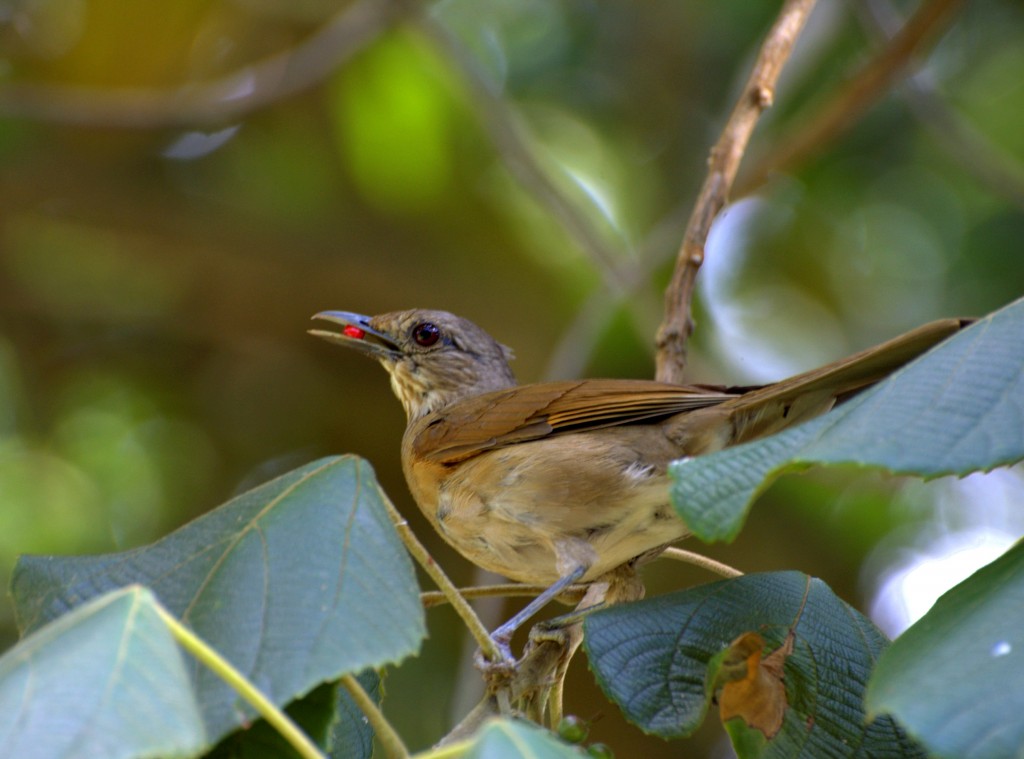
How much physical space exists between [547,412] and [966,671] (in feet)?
7.11

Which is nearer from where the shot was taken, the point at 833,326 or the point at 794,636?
the point at 794,636

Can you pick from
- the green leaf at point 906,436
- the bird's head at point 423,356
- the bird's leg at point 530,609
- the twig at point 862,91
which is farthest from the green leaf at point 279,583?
the twig at point 862,91

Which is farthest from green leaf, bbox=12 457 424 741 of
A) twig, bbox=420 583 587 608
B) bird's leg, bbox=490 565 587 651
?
bird's leg, bbox=490 565 587 651

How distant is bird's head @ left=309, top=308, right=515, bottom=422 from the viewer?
4.96 metres

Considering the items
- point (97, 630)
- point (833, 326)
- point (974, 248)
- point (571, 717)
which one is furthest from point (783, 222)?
point (97, 630)

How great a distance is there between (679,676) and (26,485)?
18.5 ft

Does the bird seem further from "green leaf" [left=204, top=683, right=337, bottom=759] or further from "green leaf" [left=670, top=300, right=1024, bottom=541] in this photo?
"green leaf" [left=204, top=683, right=337, bottom=759]

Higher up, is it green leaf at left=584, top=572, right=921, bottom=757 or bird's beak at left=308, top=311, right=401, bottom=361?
bird's beak at left=308, top=311, right=401, bottom=361

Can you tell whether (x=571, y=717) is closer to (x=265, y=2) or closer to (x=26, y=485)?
(x=26, y=485)

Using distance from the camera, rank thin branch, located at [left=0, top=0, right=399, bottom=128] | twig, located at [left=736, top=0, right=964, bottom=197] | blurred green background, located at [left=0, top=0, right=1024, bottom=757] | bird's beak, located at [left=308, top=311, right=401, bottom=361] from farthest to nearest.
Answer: blurred green background, located at [left=0, top=0, right=1024, bottom=757]
thin branch, located at [left=0, top=0, right=399, bottom=128]
twig, located at [left=736, top=0, right=964, bottom=197]
bird's beak, located at [left=308, top=311, right=401, bottom=361]

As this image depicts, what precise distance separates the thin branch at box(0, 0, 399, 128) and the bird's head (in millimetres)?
2215

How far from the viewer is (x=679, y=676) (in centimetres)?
249

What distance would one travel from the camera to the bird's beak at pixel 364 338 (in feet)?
15.6

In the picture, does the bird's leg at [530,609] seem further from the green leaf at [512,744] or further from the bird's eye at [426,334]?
the bird's eye at [426,334]
